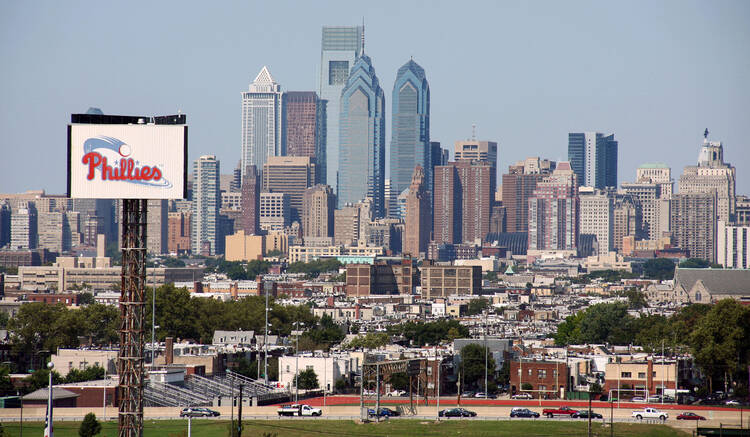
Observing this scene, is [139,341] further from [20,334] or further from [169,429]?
[20,334]

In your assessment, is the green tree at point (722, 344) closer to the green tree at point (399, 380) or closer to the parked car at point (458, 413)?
the green tree at point (399, 380)

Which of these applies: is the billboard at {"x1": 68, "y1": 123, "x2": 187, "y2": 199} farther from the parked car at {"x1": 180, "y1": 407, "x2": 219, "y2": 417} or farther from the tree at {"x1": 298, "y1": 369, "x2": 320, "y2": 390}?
the tree at {"x1": 298, "y1": 369, "x2": 320, "y2": 390}

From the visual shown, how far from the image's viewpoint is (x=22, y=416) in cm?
8775

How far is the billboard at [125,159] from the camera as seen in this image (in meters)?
62.8

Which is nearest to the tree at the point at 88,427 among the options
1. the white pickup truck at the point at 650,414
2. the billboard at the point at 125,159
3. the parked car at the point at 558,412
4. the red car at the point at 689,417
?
the billboard at the point at 125,159

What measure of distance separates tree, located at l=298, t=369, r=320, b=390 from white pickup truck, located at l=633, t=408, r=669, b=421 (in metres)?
28.4

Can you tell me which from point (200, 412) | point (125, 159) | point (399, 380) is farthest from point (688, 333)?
point (125, 159)

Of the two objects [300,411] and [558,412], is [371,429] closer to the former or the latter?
[300,411]

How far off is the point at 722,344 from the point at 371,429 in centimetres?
3618

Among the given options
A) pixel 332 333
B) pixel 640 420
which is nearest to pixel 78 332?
pixel 332 333

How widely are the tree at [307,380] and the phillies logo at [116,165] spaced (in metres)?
49.3

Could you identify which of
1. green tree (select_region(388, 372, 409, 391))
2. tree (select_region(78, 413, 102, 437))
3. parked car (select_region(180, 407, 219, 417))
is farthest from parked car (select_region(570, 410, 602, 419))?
tree (select_region(78, 413, 102, 437))

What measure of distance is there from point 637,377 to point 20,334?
175ft

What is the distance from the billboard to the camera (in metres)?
62.8
